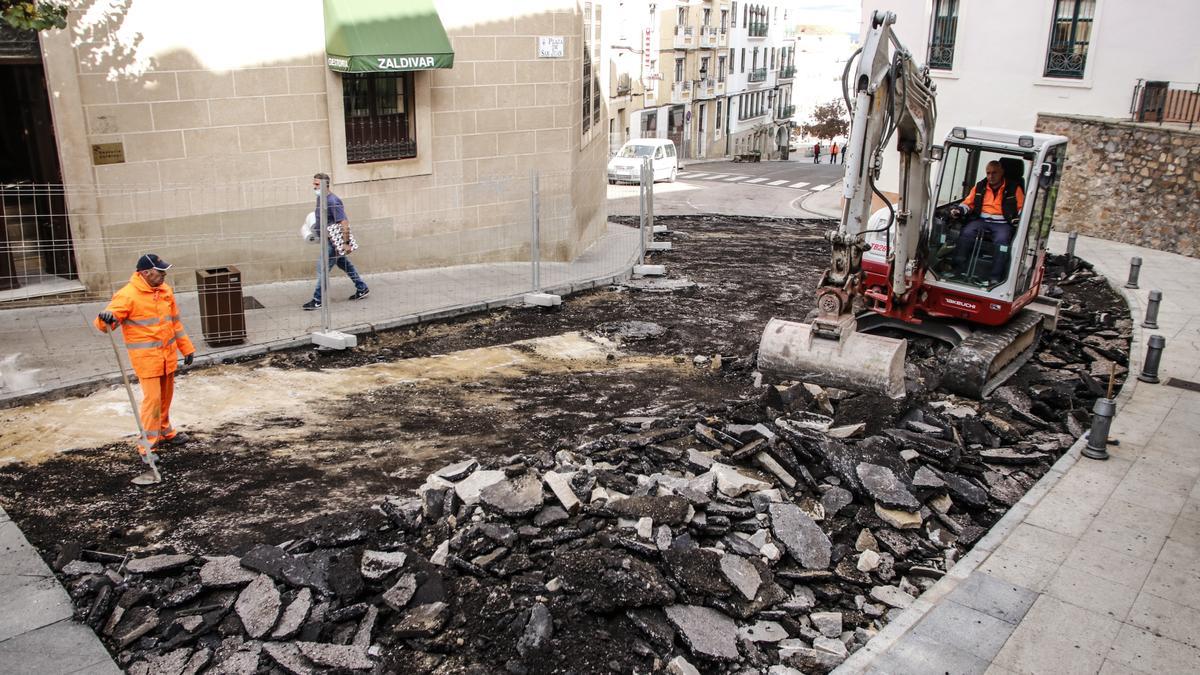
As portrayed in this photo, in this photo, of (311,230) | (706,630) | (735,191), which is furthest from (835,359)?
(735,191)

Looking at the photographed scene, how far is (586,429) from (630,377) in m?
1.79

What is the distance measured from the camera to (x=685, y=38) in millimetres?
57594

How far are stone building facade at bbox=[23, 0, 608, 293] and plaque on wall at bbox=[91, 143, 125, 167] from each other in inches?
1.3

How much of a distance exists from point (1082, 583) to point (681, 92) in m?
54.6

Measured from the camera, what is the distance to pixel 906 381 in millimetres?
10227

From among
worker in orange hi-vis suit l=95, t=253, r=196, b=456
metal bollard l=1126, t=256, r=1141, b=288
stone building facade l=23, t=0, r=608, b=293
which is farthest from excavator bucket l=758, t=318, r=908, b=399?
metal bollard l=1126, t=256, r=1141, b=288

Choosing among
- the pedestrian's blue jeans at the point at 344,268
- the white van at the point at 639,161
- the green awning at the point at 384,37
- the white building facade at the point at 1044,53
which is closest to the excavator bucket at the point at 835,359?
the pedestrian's blue jeans at the point at 344,268

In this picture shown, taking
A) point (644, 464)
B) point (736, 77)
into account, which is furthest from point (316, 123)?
point (736, 77)

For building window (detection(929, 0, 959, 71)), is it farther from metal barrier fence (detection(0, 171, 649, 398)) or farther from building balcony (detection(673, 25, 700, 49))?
building balcony (detection(673, 25, 700, 49))

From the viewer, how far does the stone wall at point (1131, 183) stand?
18828 mm

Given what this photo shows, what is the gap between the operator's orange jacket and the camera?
7582 mm

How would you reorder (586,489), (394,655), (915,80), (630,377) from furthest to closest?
1. (630,377)
2. (915,80)
3. (586,489)
4. (394,655)

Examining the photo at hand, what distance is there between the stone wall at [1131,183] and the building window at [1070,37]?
1.65 metres

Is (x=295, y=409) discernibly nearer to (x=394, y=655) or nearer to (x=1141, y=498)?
(x=394, y=655)
